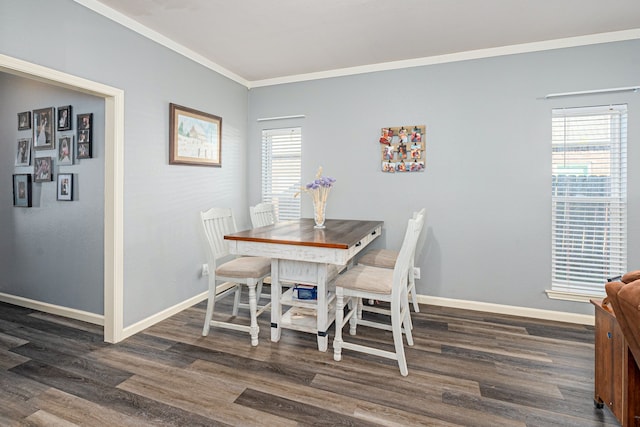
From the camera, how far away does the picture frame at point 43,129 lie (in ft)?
9.87

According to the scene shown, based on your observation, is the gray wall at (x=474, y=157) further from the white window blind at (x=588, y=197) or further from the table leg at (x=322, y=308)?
the table leg at (x=322, y=308)

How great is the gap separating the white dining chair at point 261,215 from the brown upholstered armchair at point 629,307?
2.62 metres

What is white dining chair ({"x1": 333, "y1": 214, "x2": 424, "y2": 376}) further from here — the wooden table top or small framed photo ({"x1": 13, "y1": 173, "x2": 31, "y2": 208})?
small framed photo ({"x1": 13, "y1": 173, "x2": 31, "y2": 208})

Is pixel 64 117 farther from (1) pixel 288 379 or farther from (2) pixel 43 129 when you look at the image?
(1) pixel 288 379

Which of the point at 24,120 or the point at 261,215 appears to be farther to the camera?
the point at 261,215

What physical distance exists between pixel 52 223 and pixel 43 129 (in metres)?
0.87

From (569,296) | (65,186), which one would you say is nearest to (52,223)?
(65,186)

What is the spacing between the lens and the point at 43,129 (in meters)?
3.06

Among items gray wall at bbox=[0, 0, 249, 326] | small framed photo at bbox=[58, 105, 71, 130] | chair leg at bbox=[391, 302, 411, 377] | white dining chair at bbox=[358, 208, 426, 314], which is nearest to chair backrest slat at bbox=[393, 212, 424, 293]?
chair leg at bbox=[391, 302, 411, 377]

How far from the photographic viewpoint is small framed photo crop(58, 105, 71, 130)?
9.48ft

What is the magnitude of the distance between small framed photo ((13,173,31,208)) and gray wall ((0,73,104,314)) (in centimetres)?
5

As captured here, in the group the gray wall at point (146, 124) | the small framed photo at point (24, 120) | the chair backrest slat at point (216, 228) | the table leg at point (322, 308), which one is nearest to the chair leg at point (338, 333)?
the table leg at point (322, 308)

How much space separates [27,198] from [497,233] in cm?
454

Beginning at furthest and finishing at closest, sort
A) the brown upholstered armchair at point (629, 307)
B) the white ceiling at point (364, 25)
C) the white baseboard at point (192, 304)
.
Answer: the white baseboard at point (192, 304) → the white ceiling at point (364, 25) → the brown upholstered armchair at point (629, 307)
